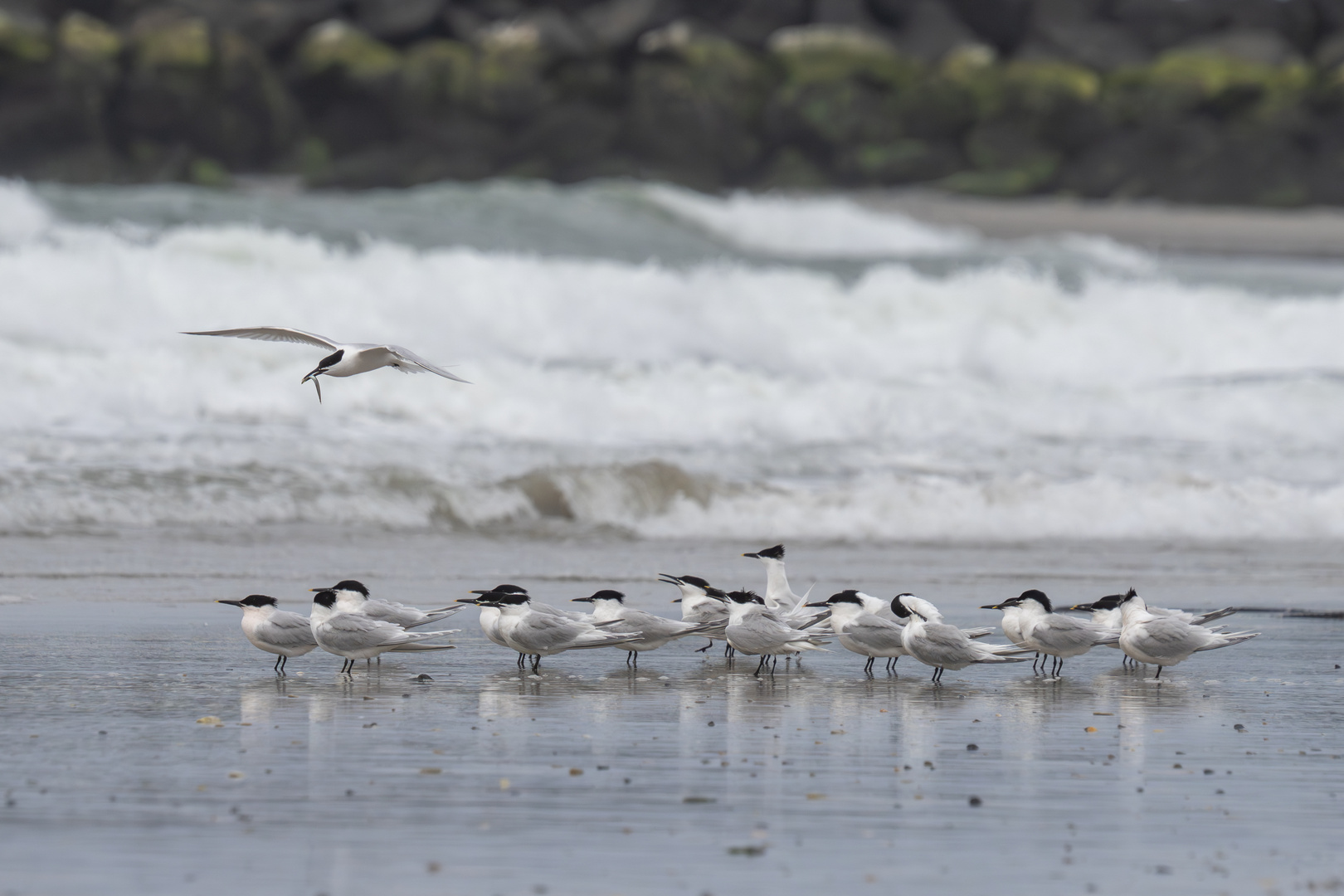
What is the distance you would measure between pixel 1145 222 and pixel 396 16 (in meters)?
16.7

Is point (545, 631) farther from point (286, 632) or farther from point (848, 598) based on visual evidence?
point (848, 598)

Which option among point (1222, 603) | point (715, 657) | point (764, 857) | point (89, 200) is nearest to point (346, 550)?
point (715, 657)

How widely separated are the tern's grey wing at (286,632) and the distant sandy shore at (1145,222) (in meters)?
32.3

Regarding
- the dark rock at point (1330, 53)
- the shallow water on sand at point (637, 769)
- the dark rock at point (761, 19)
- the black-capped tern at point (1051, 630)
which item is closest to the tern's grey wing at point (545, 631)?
the shallow water on sand at point (637, 769)

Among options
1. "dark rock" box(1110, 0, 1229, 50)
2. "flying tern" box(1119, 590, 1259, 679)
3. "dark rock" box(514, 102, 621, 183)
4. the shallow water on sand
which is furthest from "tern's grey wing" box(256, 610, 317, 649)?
"dark rock" box(1110, 0, 1229, 50)

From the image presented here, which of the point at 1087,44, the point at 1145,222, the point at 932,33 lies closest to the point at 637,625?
the point at 1145,222

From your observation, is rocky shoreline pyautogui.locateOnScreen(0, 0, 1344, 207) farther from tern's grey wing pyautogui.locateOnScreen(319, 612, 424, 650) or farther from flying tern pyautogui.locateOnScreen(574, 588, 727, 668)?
tern's grey wing pyautogui.locateOnScreen(319, 612, 424, 650)

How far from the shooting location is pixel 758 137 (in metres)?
40.0

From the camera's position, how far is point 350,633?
6.62 m

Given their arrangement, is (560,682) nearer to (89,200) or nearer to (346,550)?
(346,550)

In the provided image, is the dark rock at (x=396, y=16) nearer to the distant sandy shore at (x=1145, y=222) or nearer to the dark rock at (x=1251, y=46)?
the distant sandy shore at (x=1145, y=222)

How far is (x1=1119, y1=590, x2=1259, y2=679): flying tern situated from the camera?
6.98m

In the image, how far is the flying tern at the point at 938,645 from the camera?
266 inches

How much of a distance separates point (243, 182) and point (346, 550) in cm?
2931
